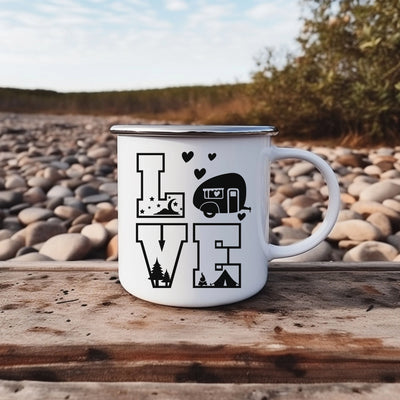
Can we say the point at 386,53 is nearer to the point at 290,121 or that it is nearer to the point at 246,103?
the point at 290,121

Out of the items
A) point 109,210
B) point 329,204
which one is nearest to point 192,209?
point 329,204

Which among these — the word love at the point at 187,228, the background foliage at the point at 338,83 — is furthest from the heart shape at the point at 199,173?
the background foliage at the point at 338,83

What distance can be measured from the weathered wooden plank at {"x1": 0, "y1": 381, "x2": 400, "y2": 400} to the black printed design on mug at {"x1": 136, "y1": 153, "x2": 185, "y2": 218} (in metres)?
0.26

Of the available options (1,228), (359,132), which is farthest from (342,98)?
(1,228)

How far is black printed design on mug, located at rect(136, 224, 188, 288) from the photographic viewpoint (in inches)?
32.1

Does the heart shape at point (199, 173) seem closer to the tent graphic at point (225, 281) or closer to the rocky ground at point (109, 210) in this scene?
the tent graphic at point (225, 281)

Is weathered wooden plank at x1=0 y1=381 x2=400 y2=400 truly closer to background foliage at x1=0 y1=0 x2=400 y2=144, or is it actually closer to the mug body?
the mug body

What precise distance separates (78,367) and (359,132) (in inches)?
225

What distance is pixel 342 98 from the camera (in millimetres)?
5516

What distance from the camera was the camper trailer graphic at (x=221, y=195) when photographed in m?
0.81

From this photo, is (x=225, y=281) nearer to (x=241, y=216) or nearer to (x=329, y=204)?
(x=241, y=216)

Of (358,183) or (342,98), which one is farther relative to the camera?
(342,98)

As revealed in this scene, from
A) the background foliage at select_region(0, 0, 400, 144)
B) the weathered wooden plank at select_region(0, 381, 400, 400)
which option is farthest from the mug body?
the background foliage at select_region(0, 0, 400, 144)

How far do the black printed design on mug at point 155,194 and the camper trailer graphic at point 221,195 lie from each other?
30 mm
